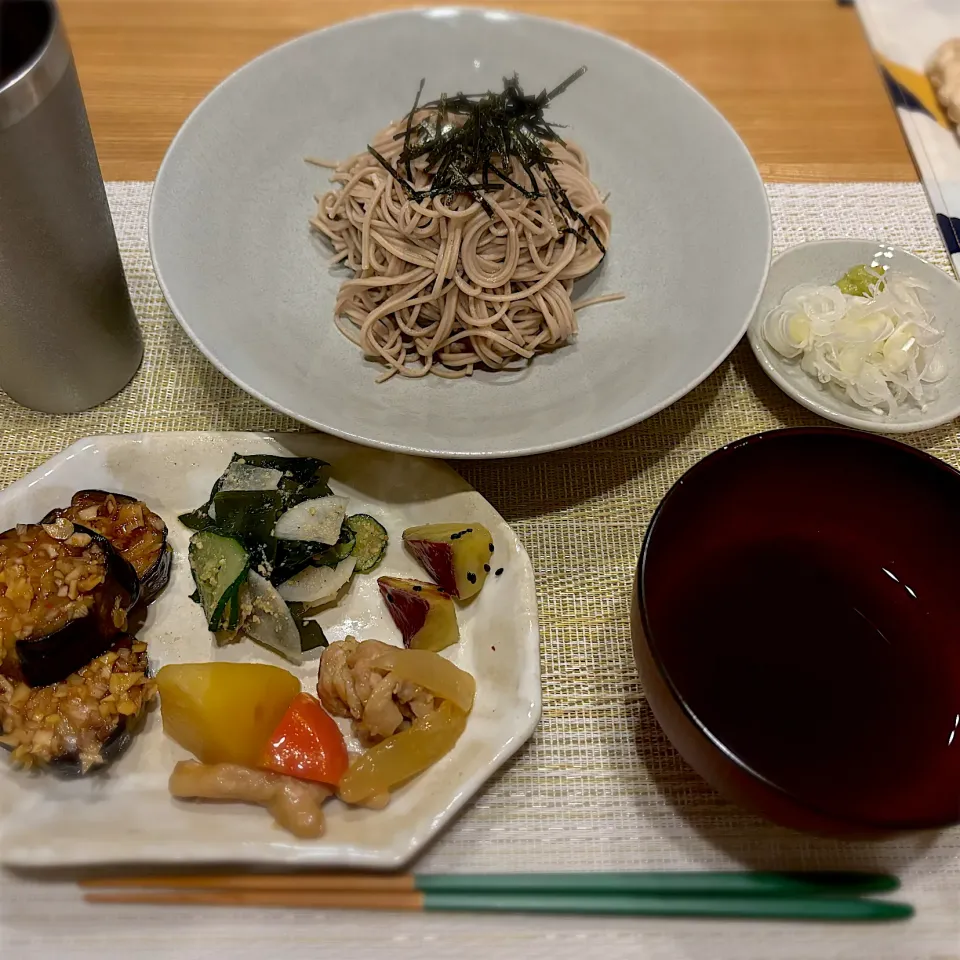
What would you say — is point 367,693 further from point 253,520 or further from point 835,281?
point 835,281

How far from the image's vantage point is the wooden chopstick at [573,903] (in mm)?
1401

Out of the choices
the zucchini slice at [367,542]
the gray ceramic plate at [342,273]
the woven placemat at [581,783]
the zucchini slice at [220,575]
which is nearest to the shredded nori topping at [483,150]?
the gray ceramic plate at [342,273]

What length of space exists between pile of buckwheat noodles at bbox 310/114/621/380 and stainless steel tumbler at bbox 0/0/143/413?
0.58 m

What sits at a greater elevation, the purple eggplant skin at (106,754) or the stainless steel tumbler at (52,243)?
the stainless steel tumbler at (52,243)

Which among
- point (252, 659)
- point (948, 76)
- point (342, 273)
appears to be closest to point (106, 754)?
point (252, 659)

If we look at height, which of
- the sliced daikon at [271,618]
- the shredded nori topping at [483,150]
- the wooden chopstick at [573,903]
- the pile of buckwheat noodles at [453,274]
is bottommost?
the wooden chopstick at [573,903]

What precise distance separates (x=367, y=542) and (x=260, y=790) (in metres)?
0.56

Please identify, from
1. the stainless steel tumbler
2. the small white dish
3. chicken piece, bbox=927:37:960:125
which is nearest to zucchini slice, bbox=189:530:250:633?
the stainless steel tumbler

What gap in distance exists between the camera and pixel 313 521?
1686mm

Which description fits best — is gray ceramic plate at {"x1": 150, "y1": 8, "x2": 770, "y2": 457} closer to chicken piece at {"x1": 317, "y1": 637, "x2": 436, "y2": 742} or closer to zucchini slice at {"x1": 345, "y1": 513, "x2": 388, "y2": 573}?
zucchini slice at {"x1": 345, "y1": 513, "x2": 388, "y2": 573}

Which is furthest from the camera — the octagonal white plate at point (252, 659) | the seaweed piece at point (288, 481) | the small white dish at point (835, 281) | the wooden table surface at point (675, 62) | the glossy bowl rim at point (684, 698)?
the wooden table surface at point (675, 62)

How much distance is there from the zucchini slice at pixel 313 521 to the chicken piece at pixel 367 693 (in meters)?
0.24

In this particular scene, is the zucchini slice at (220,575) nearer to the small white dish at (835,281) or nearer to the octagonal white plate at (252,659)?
the octagonal white plate at (252,659)

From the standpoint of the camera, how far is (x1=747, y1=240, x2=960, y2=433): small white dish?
1989 mm
